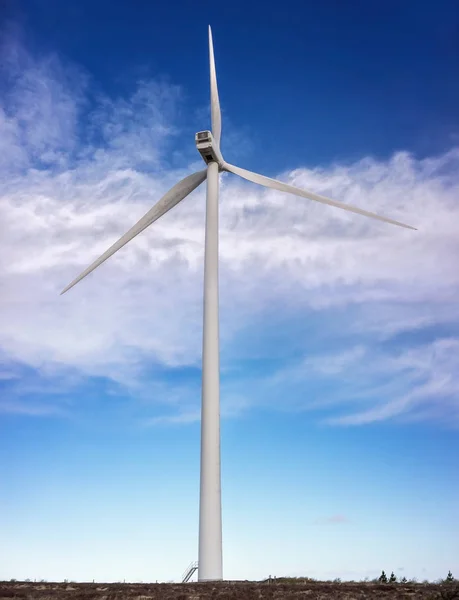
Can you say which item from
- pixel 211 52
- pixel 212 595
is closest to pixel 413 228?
pixel 211 52

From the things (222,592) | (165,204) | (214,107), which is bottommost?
(222,592)

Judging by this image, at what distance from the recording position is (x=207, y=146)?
47.4m

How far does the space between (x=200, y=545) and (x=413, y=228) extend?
2664 centimetres

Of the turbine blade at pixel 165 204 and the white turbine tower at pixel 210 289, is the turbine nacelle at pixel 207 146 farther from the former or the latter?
the turbine blade at pixel 165 204

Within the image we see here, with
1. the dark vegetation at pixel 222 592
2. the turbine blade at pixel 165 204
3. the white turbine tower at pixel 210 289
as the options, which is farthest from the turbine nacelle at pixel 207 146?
the dark vegetation at pixel 222 592

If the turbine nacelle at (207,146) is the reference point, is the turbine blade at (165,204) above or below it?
below

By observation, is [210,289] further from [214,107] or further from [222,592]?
[222,592]

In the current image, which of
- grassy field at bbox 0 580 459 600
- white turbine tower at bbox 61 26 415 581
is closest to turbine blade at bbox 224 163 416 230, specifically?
white turbine tower at bbox 61 26 415 581

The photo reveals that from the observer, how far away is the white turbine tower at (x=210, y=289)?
3669cm

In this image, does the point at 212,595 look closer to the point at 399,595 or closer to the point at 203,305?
the point at 399,595

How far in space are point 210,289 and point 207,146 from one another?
11913mm

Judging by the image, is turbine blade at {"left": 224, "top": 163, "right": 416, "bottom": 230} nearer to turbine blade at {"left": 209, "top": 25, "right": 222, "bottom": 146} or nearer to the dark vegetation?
turbine blade at {"left": 209, "top": 25, "right": 222, "bottom": 146}

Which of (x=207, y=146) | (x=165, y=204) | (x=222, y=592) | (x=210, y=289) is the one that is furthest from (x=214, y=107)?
(x=222, y=592)

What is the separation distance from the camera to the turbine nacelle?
4734 cm
